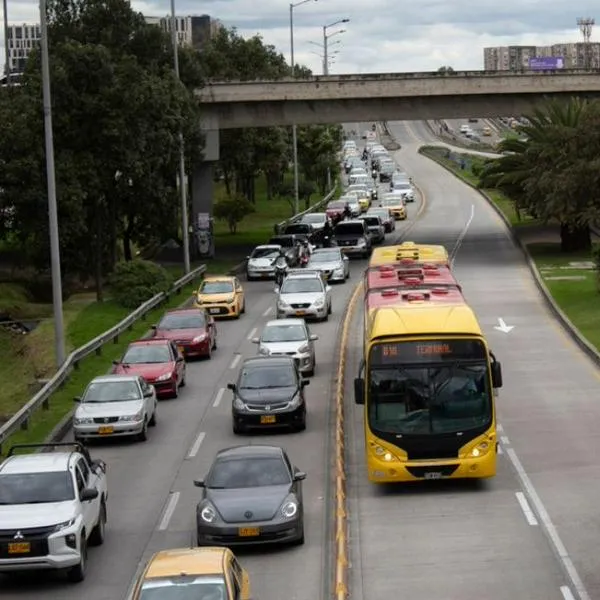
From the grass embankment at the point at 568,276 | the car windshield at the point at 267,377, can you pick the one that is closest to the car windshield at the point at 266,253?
the grass embankment at the point at 568,276

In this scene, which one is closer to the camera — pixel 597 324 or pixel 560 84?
pixel 597 324

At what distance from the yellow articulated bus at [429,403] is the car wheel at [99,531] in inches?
177

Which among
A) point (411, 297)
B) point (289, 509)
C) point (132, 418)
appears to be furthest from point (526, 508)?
point (132, 418)

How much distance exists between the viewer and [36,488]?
70.6 ft

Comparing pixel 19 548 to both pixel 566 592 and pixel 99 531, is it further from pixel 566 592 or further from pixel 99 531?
pixel 566 592

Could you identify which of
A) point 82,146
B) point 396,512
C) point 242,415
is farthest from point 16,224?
point 396,512

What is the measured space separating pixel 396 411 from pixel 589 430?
22.0ft

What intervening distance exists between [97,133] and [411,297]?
Answer: 1135 inches

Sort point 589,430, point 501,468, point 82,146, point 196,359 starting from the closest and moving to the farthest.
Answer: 1. point 501,468
2. point 589,430
3. point 196,359
4. point 82,146

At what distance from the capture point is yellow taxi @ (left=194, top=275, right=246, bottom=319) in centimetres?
5081

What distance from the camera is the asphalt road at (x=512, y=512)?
19.8 m

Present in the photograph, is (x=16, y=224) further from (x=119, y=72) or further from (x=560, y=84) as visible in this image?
(x=560, y=84)

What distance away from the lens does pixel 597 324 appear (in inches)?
1788

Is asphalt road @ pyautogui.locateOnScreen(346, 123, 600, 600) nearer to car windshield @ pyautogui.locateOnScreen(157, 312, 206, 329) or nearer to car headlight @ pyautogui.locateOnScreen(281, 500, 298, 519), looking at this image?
car headlight @ pyautogui.locateOnScreen(281, 500, 298, 519)
